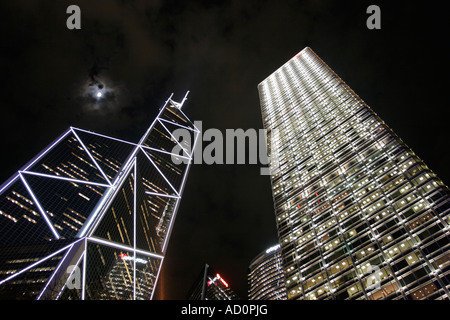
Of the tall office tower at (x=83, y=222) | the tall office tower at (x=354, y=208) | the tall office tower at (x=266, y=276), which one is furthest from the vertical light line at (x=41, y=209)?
the tall office tower at (x=266, y=276)

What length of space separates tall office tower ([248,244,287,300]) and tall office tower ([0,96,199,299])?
242 ft

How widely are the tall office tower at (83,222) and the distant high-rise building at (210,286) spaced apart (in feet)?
98.9

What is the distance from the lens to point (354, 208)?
2251 inches

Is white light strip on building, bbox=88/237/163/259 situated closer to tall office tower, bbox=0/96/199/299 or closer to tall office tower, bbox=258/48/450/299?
tall office tower, bbox=0/96/199/299

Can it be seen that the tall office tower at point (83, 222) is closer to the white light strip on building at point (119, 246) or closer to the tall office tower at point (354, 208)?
the white light strip on building at point (119, 246)

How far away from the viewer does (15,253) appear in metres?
48.0

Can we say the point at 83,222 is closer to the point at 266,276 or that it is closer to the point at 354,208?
the point at 354,208

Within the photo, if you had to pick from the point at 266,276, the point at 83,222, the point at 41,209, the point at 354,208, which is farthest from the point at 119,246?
the point at 266,276

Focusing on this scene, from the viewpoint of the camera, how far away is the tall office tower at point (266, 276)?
139 meters

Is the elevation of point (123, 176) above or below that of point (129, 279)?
above

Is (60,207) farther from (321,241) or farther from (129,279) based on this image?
(321,241)

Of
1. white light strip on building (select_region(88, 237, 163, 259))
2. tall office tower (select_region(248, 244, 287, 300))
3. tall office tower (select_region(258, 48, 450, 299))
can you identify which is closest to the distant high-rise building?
tall office tower (select_region(248, 244, 287, 300))

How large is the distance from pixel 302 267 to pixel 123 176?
50.1m
